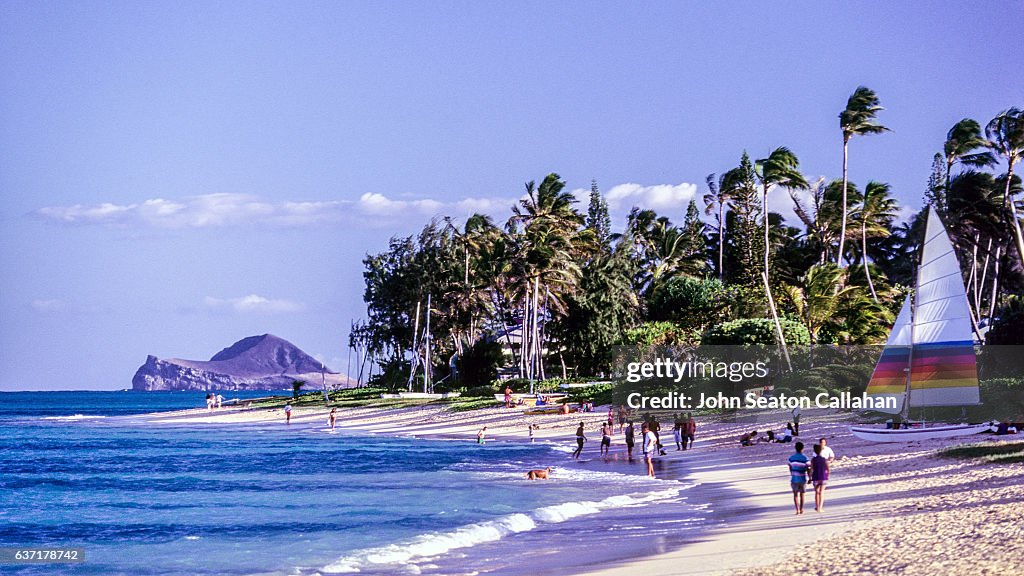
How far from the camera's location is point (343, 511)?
2786 centimetres

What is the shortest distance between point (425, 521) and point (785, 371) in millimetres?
30042

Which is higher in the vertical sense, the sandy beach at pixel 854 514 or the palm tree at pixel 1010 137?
the palm tree at pixel 1010 137

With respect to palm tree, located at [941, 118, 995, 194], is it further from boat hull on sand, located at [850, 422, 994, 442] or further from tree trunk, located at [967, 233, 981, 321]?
boat hull on sand, located at [850, 422, 994, 442]

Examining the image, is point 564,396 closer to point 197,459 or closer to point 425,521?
point 197,459

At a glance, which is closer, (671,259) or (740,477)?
(740,477)

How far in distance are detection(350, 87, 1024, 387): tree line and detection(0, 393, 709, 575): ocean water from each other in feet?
74.5

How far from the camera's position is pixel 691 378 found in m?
53.9

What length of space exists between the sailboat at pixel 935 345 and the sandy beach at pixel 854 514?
283 cm

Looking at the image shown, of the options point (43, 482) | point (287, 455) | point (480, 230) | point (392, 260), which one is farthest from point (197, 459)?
point (392, 260)

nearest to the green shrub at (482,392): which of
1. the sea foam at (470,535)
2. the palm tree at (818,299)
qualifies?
the palm tree at (818,299)

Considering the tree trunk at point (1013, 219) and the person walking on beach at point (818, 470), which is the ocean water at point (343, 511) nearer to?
the person walking on beach at point (818, 470)

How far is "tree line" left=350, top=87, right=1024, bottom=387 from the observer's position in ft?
198

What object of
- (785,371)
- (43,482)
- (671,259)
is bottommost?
(43,482)

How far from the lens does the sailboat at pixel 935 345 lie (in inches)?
1293
